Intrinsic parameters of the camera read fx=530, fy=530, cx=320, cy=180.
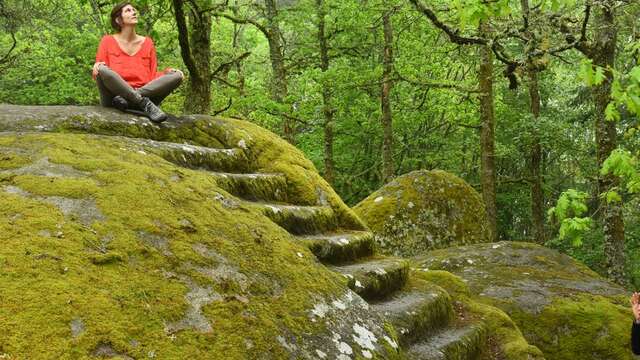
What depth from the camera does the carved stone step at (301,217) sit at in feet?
20.3

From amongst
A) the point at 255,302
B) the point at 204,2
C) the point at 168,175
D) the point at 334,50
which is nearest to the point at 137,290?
the point at 255,302

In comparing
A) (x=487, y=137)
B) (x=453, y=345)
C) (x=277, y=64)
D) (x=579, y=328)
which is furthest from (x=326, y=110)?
(x=453, y=345)

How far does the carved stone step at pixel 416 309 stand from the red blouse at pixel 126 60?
13.4ft

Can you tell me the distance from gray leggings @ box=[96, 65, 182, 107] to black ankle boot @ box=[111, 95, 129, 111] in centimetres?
4

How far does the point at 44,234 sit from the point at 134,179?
110cm

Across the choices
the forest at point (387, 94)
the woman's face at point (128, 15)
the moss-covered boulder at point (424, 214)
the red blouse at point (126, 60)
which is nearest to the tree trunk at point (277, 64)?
the forest at point (387, 94)

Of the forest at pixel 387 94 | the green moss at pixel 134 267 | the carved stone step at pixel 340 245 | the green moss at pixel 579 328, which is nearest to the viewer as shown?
the green moss at pixel 134 267

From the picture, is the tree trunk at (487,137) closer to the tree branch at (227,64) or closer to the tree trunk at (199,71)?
the tree branch at (227,64)

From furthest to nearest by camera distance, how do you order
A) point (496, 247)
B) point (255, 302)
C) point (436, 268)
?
point (496, 247) < point (436, 268) < point (255, 302)

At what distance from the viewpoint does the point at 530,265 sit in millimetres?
11016

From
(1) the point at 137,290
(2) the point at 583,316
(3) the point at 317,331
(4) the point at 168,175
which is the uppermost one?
(4) the point at 168,175

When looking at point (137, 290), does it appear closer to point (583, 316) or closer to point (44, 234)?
point (44, 234)

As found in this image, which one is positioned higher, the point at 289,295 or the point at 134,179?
the point at 134,179

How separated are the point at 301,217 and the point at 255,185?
700 millimetres
